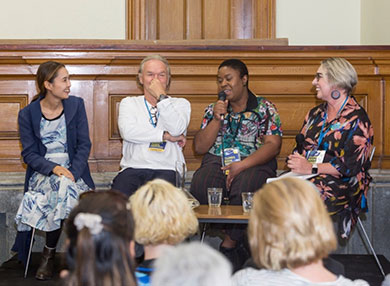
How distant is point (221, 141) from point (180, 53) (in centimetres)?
72

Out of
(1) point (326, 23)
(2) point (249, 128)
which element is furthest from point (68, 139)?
(1) point (326, 23)

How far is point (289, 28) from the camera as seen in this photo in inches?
249

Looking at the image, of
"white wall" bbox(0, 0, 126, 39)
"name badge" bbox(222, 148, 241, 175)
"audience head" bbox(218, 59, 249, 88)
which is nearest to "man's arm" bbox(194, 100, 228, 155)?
"name badge" bbox(222, 148, 241, 175)

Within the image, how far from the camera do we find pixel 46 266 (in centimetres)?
352

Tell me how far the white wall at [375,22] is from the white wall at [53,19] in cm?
242

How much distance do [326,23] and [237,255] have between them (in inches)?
132

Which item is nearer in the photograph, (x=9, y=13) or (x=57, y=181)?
(x=57, y=181)

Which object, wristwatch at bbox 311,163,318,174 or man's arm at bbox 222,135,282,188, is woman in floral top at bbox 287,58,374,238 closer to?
wristwatch at bbox 311,163,318,174

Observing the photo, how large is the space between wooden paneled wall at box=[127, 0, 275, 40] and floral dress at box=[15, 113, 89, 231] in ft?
9.43

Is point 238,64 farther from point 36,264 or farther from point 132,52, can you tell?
point 36,264

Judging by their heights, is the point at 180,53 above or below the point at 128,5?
below

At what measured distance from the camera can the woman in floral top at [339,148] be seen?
355 cm

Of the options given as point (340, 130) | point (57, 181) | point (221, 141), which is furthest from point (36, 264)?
point (340, 130)

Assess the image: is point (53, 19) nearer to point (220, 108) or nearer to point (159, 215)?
point (220, 108)
